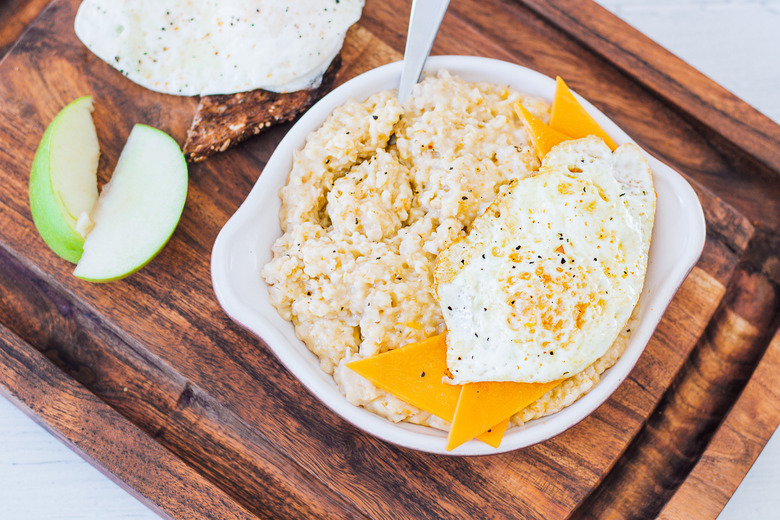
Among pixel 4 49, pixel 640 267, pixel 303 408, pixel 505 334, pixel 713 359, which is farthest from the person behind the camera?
pixel 4 49

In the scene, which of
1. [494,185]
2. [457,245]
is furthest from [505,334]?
[494,185]

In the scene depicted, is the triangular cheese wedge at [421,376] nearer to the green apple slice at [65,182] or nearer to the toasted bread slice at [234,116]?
the toasted bread slice at [234,116]

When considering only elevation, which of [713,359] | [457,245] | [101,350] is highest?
[457,245]

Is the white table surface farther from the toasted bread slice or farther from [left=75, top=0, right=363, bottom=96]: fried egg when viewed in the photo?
[left=75, top=0, right=363, bottom=96]: fried egg

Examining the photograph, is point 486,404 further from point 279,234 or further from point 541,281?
point 279,234

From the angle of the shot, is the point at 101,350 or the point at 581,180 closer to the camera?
the point at 581,180

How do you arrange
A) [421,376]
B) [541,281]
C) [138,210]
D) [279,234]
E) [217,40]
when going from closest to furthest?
[541,281], [421,376], [279,234], [138,210], [217,40]

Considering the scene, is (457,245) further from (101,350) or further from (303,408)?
(101,350)

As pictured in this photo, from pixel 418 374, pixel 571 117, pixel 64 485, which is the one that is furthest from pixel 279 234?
pixel 64 485
